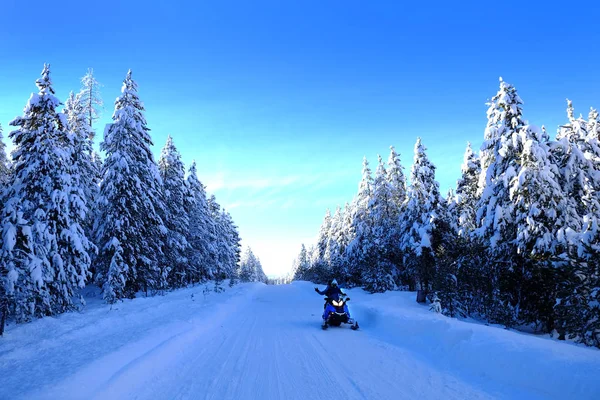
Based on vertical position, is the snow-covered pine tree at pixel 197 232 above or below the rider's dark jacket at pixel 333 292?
above

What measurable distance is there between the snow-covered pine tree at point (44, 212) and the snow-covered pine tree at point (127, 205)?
3.82m

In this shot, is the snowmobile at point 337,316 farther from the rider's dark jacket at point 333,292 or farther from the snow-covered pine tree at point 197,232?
the snow-covered pine tree at point 197,232

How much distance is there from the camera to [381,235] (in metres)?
32.1

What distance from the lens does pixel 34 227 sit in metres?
12.0

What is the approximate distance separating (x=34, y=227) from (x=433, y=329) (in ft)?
45.9

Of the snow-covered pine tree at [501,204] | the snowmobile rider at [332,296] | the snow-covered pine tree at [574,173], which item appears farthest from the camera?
the snow-covered pine tree at [501,204]

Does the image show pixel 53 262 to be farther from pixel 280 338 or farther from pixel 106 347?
pixel 280 338

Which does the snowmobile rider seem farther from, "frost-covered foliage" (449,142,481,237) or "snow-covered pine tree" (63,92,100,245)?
"snow-covered pine tree" (63,92,100,245)

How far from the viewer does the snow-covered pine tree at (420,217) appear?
24078 millimetres

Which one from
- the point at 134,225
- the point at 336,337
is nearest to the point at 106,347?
the point at 336,337

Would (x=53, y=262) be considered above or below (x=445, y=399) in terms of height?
above

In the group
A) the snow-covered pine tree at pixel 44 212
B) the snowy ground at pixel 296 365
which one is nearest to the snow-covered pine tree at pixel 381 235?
the snowy ground at pixel 296 365

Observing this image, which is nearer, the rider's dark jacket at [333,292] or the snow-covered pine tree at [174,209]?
the rider's dark jacket at [333,292]

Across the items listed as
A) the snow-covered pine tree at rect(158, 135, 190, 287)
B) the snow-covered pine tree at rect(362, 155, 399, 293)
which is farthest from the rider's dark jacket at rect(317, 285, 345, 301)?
the snow-covered pine tree at rect(158, 135, 190, 287)
